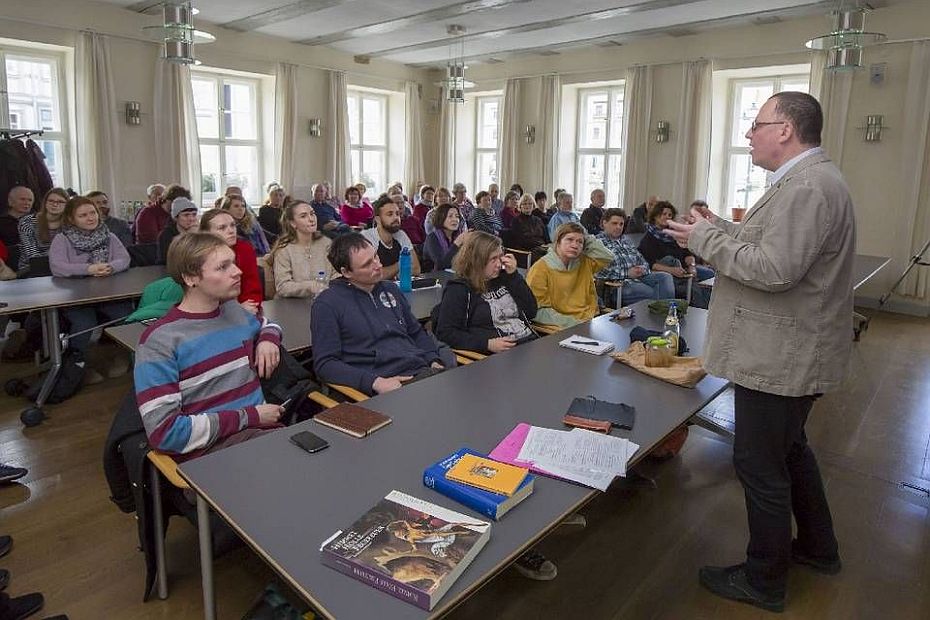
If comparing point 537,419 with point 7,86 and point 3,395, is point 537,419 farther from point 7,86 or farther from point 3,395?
point 7,86

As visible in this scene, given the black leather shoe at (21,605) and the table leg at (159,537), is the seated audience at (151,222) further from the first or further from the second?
the table leg at (159,537)

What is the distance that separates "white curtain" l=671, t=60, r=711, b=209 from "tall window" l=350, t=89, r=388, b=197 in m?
4.89

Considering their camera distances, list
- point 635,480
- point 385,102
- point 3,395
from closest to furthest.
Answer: point 635,480, point 3,395, point 385,102

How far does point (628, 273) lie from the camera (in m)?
5.02

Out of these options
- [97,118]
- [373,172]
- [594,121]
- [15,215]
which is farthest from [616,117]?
[15,215]

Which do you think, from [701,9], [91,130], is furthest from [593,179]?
[91,130]

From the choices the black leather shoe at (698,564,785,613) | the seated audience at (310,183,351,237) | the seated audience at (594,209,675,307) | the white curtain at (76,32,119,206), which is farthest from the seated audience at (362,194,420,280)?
the white curtain at (76,32,119,206)

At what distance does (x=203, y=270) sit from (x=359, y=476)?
87 cm

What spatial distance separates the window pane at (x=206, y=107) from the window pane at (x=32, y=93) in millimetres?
1653

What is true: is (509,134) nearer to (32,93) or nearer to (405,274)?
(32,93)

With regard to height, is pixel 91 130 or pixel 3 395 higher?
pixel 91 130

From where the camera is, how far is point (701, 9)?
6656mm

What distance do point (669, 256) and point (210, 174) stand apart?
645cm

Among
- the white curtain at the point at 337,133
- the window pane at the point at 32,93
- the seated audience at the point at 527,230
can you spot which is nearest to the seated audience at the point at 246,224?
the seated audience at the point at 527,230
